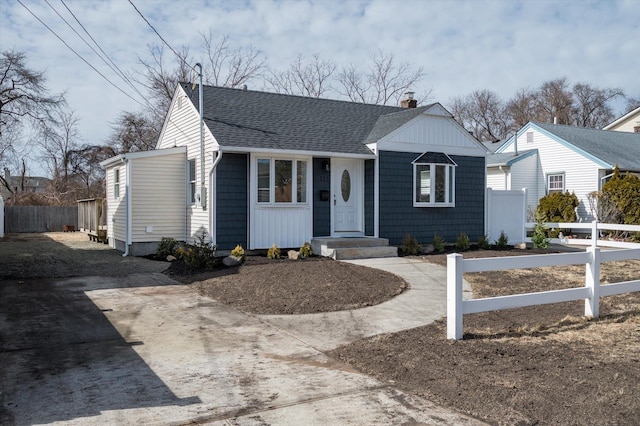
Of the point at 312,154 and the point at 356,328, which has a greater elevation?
the point at 312,154

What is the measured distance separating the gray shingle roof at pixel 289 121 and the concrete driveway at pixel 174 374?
21.5 ft

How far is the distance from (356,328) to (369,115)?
38.5 ft

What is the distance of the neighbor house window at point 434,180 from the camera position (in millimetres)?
15398

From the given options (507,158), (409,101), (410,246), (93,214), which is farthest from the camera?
(507,158)

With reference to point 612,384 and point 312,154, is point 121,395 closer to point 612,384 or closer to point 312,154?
point 612,384

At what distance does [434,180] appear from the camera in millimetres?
15617

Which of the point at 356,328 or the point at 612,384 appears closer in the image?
the point at 612,384

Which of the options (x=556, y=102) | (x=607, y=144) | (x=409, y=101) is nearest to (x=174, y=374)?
(x=409, y=101)

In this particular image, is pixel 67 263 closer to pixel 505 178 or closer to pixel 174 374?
pixel 174 374

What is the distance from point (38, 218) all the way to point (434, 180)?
74.8ft

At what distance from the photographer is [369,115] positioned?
17.3 metres

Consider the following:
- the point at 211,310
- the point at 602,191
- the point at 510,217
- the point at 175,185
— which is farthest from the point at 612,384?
the point at 602,191

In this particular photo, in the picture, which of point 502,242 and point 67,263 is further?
point 502,242

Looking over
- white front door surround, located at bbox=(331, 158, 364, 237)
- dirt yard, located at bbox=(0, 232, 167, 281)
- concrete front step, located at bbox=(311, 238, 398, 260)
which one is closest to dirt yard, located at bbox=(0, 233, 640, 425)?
dirt yard, located at bbox=(0, 232, 167, 281)
